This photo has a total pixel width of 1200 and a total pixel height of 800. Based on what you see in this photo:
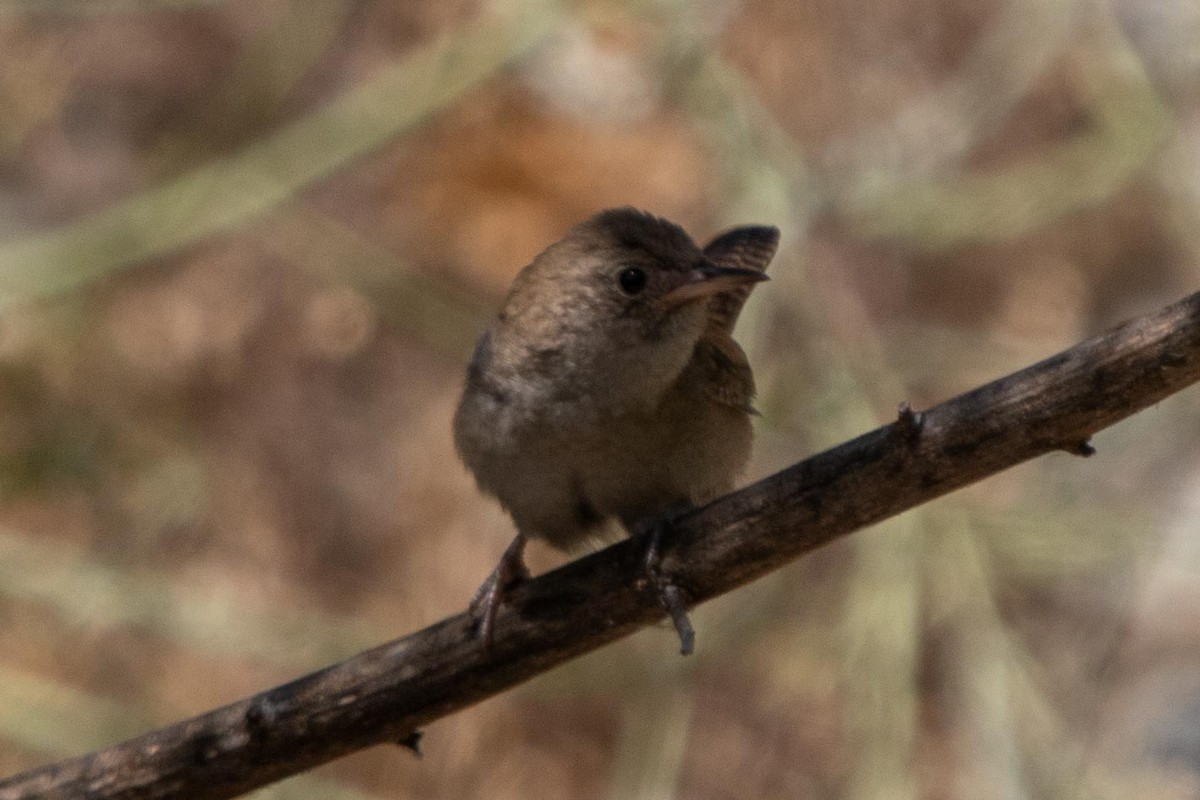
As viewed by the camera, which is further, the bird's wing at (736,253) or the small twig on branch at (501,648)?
the bird's wing at (736,253)

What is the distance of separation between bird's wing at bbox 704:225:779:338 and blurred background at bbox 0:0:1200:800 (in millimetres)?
959

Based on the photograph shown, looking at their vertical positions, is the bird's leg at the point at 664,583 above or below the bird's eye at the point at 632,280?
below

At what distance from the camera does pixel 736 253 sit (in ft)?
12.9

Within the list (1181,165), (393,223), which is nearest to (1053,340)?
(1181,165)

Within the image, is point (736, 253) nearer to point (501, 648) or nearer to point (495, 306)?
point (501, 648)

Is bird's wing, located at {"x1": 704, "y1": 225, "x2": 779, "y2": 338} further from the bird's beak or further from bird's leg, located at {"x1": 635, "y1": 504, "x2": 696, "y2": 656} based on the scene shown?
bird's leg, located at {"x1": 635, "y1": 504, "x2": 696, "y2": 656}

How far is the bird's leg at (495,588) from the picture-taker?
2.91 meters

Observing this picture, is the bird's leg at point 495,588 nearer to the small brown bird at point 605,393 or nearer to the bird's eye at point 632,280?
the small brown bird at point 605,393

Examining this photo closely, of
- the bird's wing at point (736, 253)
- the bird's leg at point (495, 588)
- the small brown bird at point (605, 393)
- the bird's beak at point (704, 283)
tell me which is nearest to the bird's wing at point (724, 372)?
the small brown bird at point (605, 393)

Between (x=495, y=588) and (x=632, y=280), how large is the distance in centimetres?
70

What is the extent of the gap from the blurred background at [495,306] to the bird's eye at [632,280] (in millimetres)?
1727

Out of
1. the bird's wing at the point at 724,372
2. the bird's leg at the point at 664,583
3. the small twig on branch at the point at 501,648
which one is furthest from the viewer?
the bird's wing at the point at 724,372

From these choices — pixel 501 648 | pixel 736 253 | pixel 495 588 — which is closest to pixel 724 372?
pixel 736 253

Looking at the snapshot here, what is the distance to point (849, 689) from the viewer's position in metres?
4.83
